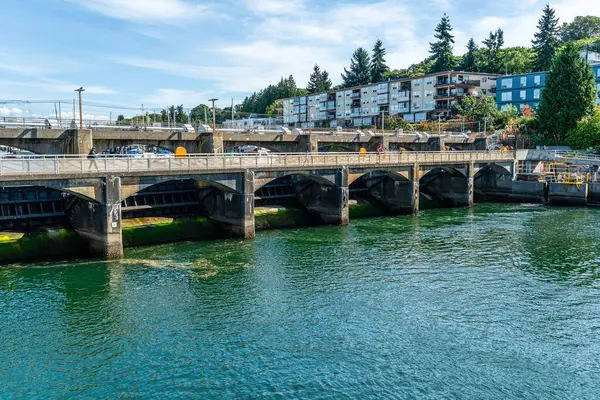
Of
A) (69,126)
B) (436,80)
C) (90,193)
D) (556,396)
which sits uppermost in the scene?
(436,80)

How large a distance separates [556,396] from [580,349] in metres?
5.51

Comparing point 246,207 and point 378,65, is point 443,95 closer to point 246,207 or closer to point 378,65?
point 378,65

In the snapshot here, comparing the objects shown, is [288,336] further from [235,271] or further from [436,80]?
[436,80]

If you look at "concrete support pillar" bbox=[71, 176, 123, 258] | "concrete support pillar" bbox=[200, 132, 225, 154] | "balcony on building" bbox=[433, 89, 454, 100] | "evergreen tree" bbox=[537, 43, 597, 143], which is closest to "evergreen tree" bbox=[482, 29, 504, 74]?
"balcony on building" bbox=[433, 89, 454, 100]

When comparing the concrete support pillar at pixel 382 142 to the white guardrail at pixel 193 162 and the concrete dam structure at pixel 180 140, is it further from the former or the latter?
the white guardrail at pixel 193 162

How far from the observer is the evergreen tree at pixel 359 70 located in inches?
7070

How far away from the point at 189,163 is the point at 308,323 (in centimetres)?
2564

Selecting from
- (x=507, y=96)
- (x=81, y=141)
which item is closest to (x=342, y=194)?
(x=81, y=141)

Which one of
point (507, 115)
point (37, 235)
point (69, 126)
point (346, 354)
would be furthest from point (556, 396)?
point (507, 115)

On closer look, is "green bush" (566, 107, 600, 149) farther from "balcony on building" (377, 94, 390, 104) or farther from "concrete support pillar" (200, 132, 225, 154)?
"concrete support pillar" (200, 132, 225, 154)

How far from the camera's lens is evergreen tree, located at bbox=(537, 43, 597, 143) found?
97.7 metres

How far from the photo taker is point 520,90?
137 m

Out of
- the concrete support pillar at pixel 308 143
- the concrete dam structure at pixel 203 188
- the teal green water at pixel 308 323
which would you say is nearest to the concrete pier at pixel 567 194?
the concrete dam structure at pixel 203 188

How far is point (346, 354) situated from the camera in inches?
1051
